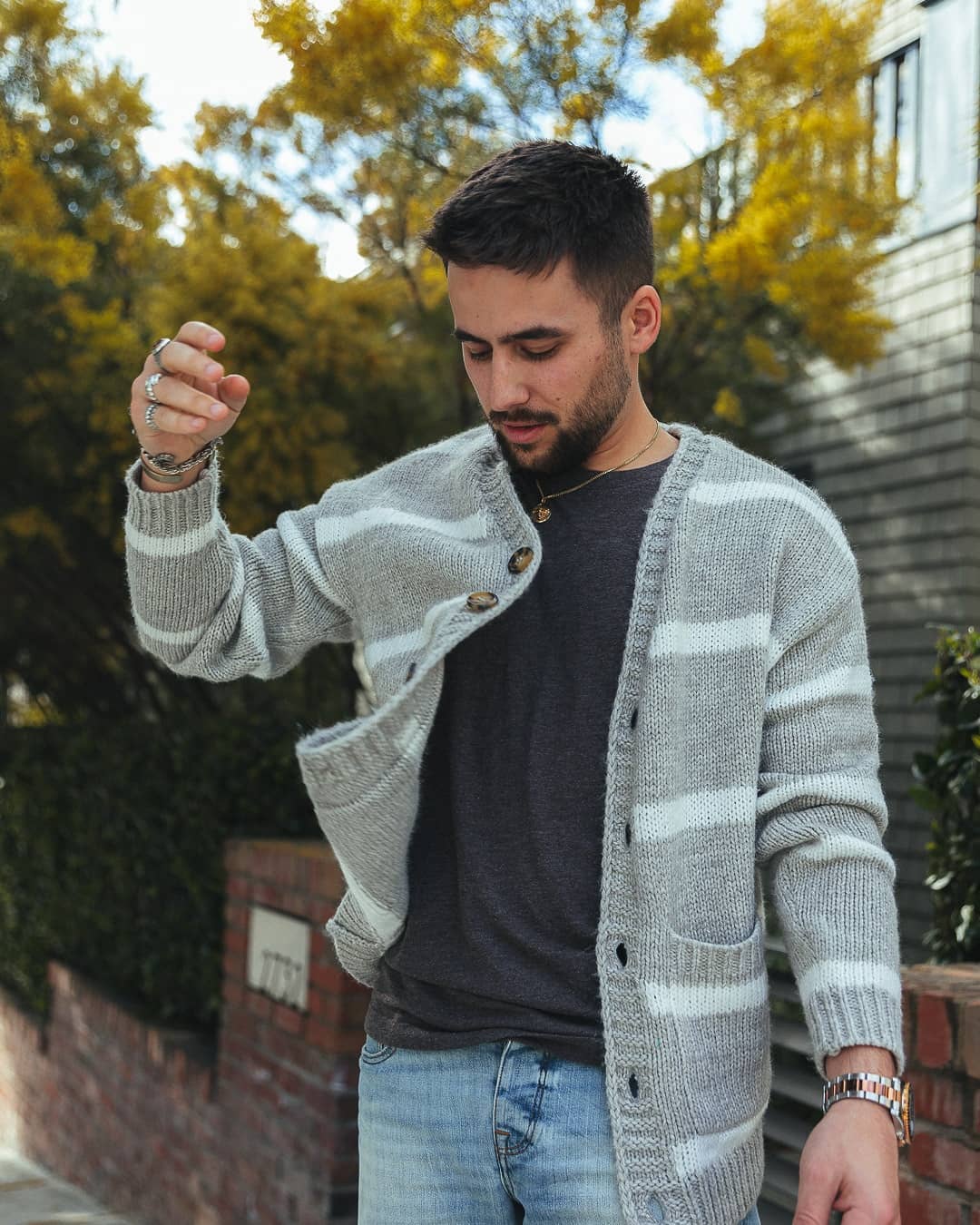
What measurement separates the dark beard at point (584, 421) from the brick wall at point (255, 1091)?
113 centimetres

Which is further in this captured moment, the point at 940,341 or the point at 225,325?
the point at 940,341

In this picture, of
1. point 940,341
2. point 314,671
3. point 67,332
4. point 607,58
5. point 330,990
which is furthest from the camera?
point 940,341

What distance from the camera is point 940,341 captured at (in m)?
6.95

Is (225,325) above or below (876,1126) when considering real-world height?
above

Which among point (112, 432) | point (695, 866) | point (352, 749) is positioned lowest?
point (695, 866)

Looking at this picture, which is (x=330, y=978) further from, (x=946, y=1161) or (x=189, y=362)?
(x=189, y=362)

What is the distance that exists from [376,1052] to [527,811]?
378 mm

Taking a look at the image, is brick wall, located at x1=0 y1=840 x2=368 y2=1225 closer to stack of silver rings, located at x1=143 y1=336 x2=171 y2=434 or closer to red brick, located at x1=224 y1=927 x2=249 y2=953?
red brick, located at x1=224 y1=927 x2=249 y2=953

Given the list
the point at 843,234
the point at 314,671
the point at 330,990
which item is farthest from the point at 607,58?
the point at 330,990

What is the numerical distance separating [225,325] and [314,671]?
62.5 inches

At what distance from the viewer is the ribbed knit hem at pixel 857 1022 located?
1541 millimetres

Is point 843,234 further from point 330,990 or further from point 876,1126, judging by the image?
point 876,1126

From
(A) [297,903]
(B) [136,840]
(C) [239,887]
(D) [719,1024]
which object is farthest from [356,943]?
(B) [136,840]

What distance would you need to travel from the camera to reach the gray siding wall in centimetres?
675
